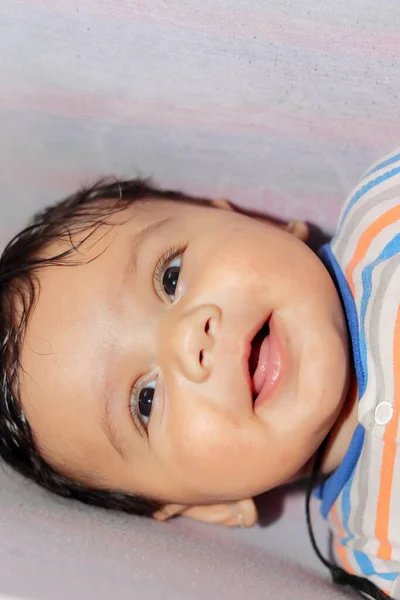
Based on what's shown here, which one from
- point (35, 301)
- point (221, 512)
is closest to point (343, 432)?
point (221, 512)

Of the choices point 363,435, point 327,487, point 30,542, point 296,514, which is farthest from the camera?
point 296,514

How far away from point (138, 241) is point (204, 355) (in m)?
0.19

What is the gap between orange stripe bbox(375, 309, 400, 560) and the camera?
841mm

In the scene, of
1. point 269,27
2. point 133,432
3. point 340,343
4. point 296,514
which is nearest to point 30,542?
point 133,432

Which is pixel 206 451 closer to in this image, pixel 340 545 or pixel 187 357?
pixel 187 357

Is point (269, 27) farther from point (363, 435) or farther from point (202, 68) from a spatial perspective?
point (363, 435)

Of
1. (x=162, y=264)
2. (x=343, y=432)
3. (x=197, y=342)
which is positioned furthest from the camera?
(x=343, y=432)

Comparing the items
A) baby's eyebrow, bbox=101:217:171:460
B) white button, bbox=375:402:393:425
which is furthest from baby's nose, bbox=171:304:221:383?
white button, bbox=375:402:393:425

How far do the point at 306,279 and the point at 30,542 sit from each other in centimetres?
43

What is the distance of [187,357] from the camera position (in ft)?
2.63

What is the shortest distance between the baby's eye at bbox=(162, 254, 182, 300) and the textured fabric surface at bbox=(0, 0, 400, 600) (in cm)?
23

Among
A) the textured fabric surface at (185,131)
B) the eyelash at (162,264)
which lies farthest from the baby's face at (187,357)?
the textured fabric surface at (185,131)

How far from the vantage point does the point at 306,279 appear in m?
0.86

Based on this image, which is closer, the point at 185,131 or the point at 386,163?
the point at 386,163
